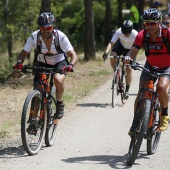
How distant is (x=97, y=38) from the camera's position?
30.9m

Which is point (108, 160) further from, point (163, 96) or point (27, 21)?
point (27, 21)

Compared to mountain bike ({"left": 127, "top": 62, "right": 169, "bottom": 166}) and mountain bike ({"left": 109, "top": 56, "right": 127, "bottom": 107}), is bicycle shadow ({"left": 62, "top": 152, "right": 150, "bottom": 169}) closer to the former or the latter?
mountain bike ({"left": 127, "top": 62, "right": 169, "bottom": 166})

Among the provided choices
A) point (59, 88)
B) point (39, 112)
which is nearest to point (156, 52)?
point (59, 88)

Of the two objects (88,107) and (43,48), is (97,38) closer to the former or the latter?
(88,107)

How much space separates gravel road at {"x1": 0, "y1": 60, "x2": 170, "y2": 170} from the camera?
6.42 metres

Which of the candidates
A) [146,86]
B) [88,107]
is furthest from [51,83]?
[88,107]

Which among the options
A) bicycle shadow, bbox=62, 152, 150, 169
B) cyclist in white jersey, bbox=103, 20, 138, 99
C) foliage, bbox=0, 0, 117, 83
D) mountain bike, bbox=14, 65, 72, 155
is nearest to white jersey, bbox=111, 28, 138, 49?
cyclist in white jersey, bbox=103, 20, 138, 99

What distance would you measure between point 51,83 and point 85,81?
7.09m

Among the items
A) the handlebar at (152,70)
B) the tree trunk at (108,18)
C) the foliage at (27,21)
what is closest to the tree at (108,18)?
the tree trunk at (108,18)

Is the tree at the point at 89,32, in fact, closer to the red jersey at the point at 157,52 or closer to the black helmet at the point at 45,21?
the black helmet at the point at 45,21

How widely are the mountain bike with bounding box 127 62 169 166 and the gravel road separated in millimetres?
269

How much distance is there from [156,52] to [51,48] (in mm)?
1661

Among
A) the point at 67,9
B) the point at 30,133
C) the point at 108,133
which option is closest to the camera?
the point at 30,133

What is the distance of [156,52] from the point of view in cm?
693
